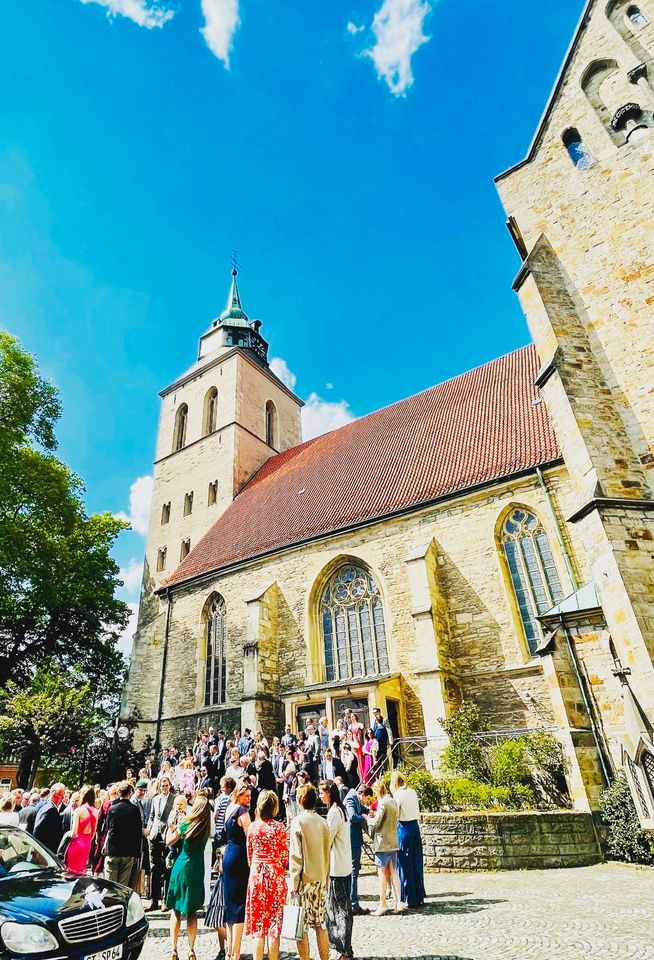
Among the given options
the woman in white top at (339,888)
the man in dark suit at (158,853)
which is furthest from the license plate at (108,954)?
the man in dark suit at (158,853)

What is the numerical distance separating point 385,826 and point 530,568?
834 cm

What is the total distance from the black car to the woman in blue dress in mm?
700

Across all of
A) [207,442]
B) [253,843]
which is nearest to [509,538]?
[253,843]

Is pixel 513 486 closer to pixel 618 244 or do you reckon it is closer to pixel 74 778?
pixel 618 244

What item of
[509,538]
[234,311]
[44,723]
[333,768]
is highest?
[234,311]

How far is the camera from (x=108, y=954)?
394 centimetres

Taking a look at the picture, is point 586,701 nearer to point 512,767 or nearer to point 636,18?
point 512,767

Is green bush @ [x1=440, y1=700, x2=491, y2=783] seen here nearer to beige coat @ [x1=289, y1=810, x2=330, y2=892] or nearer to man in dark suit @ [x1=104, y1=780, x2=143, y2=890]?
man in dark suit @ [x1=104, y1=780, x2=143, y2=890]

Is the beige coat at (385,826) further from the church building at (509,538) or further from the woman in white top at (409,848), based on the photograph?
the church building at (509,538)

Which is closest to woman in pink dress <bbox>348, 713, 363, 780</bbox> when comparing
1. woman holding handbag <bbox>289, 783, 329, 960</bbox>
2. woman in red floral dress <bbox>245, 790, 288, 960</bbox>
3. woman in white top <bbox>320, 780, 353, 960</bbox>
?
woman in white top <bbox>320, 780, 353, 960</bbox>

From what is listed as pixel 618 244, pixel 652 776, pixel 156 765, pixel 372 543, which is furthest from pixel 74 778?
pixel 618 244

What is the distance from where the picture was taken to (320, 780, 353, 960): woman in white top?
4.53 metres

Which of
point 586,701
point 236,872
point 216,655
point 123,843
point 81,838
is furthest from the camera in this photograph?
→ point 216,655

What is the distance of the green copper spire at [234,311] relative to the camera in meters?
33.2
